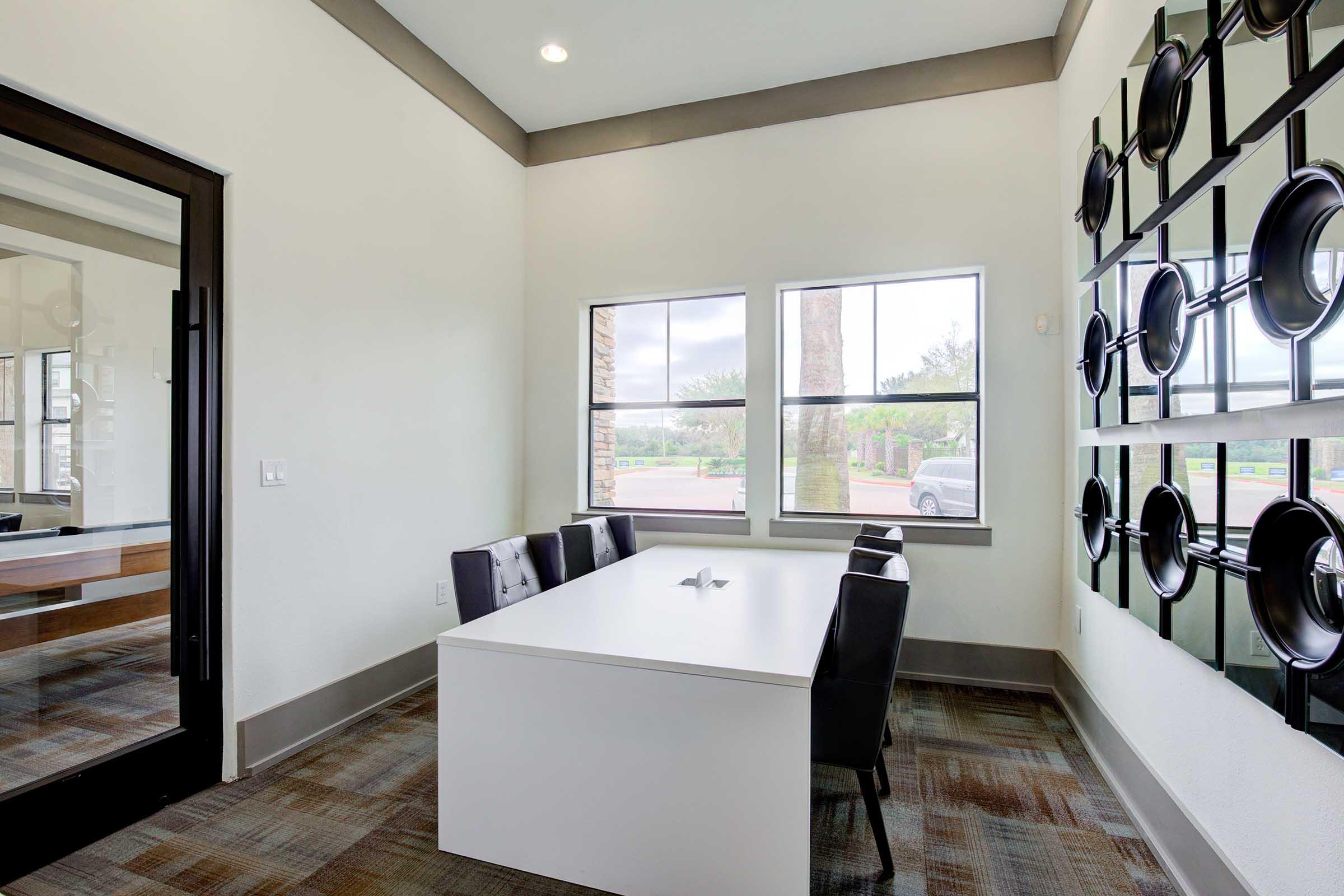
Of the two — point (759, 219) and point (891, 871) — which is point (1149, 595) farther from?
point (759, 219)

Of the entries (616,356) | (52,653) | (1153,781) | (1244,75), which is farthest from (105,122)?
(1153,781)

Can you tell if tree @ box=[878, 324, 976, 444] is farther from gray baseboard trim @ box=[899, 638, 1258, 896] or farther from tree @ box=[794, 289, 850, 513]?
gray baseboard trim @ box=[899, 638, 1258, 896]

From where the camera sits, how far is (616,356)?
4488 millimetres

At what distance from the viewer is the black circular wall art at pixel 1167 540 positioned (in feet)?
5.99

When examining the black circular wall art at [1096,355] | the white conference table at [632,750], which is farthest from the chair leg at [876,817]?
the black circular wall art at [1096,355]

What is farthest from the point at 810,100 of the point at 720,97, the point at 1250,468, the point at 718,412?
the point at 1250,468

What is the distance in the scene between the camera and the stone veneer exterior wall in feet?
14.7

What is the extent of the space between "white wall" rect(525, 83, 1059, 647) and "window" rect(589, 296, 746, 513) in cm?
14

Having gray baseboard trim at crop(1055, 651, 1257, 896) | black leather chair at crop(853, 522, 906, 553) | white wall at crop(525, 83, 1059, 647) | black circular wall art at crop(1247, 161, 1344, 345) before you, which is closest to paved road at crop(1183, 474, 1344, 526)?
black circular wall art at crop(1247, 161, 1344, 345)

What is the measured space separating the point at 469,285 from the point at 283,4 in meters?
1.55

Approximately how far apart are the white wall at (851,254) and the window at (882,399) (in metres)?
0.13

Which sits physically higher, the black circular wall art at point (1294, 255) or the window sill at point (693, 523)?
the black circular wall art at point (1294, 255)

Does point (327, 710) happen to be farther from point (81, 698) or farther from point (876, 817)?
point (876, 817)

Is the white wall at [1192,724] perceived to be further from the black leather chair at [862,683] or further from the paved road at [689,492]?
A: the paved road at [689,492]
